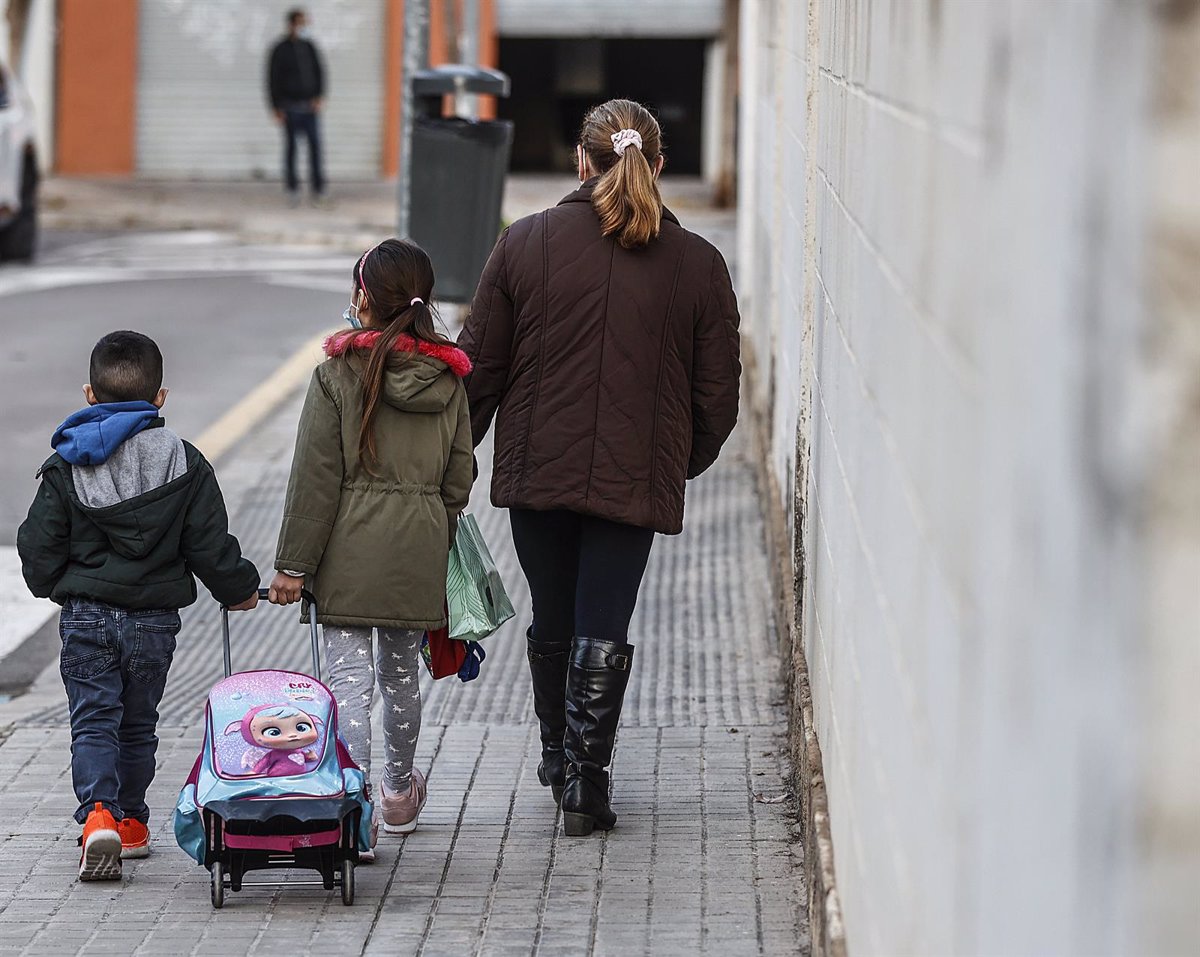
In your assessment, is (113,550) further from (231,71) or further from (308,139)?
(231,71)

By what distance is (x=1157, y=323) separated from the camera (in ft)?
5.31

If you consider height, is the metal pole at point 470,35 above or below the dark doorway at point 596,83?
below

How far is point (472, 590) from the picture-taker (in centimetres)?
478

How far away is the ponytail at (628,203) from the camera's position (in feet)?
15.4

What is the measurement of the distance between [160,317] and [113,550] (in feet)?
30.6

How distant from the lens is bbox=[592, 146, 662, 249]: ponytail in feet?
15.4

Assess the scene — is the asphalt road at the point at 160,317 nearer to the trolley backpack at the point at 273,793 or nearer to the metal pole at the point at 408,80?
the metal pole at the point at 408,80

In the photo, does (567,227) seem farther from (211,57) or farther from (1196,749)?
(211,57)

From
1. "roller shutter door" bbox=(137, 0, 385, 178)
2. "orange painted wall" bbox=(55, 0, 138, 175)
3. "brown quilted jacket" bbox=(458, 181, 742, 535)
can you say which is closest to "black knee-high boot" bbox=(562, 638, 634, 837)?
"brown quilted jacket" bbox=(458, 181, 742, 535)

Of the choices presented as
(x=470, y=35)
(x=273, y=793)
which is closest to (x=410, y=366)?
(x=273, y=793)

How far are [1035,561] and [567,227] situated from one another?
3027 millimetres

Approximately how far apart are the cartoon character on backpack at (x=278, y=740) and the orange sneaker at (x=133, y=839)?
600 mm

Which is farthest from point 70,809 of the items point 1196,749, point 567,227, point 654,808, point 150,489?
point 1196,749

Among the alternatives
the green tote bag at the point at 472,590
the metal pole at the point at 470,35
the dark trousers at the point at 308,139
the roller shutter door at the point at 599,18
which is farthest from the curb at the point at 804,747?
the roller shutter door at the point at 599,18
